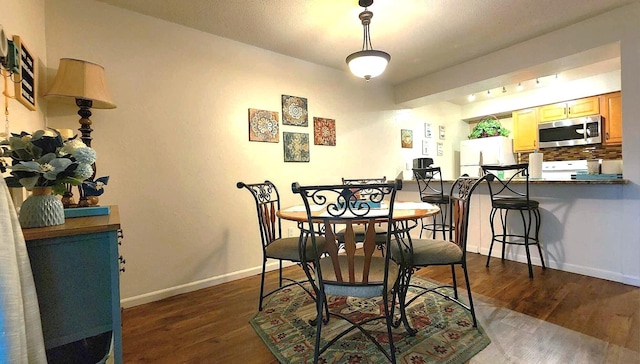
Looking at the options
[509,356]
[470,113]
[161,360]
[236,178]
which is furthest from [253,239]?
[470,113]

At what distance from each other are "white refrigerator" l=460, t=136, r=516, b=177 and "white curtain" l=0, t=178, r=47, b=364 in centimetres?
533

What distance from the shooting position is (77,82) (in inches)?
70.4

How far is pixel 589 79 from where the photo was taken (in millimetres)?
4207

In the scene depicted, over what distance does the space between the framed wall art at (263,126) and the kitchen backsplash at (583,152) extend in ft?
14.5

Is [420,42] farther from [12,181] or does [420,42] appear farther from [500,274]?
[12,181]

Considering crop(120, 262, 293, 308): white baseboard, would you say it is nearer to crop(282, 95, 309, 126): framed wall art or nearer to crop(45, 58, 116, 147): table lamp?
crop(45, 58, 116, 147): table lamp

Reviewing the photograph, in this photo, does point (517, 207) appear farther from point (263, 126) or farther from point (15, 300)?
point (15, 300)

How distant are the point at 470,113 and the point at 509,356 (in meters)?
5.00

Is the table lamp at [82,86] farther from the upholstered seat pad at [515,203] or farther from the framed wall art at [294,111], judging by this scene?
the upholstered seat pad at [515,203]

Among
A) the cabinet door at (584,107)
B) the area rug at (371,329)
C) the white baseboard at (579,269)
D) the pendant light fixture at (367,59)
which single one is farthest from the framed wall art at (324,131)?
the cabinet door at (584,107)

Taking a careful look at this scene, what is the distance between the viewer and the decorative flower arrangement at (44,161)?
3.14ft

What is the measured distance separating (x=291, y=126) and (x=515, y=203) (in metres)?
2.40

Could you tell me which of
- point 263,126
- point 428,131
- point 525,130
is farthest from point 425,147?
point 263,126

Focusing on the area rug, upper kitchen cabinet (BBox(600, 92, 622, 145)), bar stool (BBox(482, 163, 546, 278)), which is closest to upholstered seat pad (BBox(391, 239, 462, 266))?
the area rug
